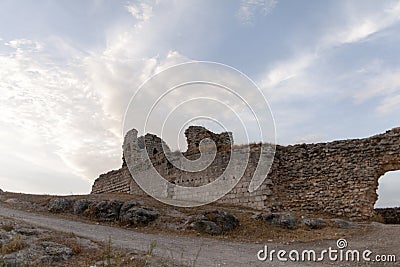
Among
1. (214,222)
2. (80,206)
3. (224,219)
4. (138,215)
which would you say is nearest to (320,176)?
(224,219)

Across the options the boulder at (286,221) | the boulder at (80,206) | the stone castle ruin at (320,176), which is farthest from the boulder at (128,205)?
the stone castle ruin at (320,176)

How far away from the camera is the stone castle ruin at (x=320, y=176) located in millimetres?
14625

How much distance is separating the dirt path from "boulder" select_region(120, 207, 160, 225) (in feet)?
2.23

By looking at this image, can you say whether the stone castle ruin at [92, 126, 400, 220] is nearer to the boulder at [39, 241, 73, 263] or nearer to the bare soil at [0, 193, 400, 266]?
the bare soil at [0, 193, 400, 266]

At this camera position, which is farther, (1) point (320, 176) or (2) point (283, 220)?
(1) point (320, 176)

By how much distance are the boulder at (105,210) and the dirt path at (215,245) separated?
0.91m

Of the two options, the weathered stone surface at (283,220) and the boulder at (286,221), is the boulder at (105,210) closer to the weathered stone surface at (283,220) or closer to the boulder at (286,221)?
the weathered stone surface at (283,220)

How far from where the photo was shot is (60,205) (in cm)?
1392

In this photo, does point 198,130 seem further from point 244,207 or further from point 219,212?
point 219,212

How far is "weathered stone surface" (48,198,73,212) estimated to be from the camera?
45.3 ft

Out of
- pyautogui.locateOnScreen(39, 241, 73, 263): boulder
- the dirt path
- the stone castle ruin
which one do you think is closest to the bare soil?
the dirt path

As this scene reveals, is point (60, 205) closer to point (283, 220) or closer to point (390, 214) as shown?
point (283, 220)

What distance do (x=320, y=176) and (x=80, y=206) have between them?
9548 millimetres

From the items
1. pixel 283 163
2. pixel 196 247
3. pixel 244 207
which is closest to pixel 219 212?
pixel 196 247
